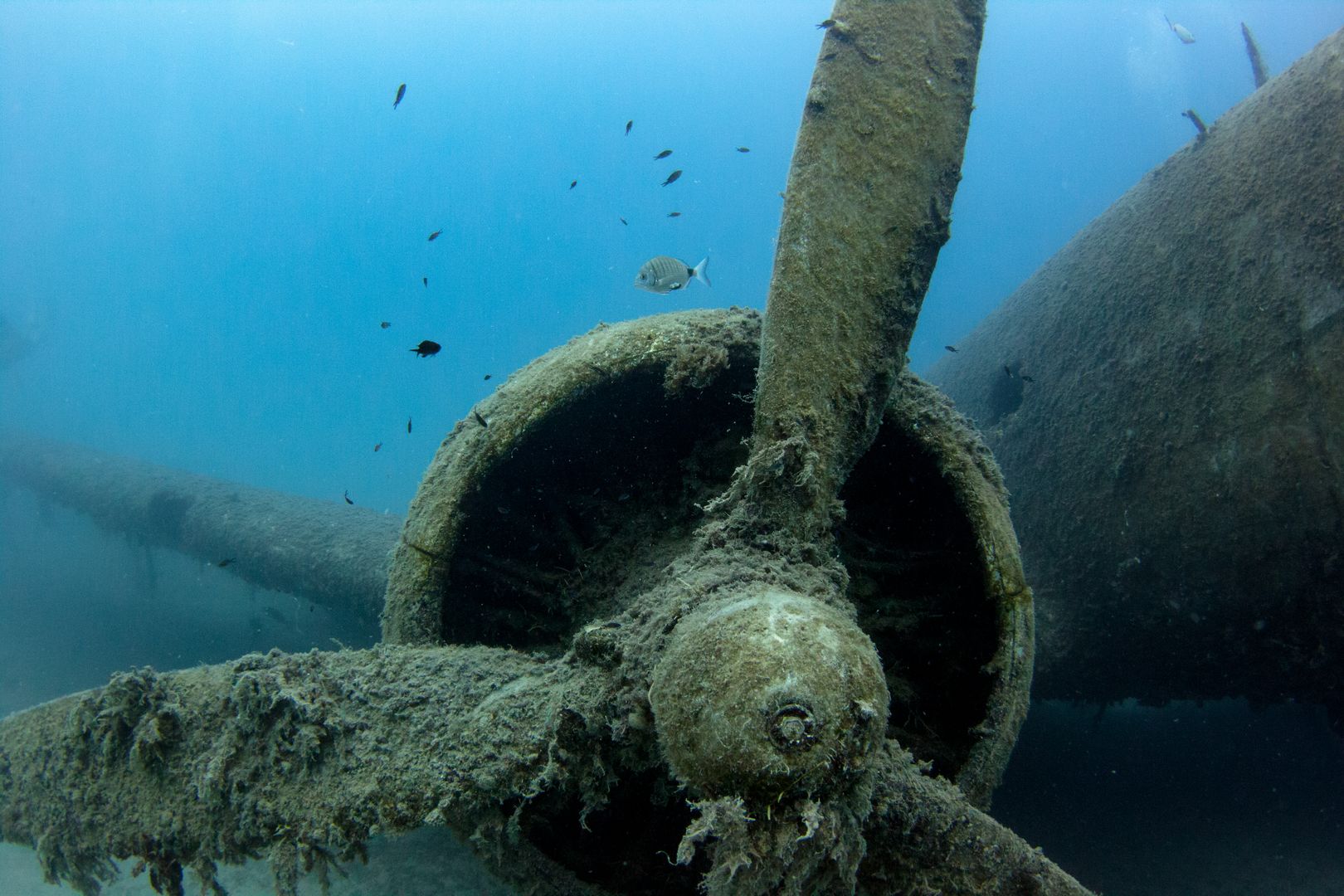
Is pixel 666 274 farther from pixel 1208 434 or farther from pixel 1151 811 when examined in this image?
pixel 1151 811

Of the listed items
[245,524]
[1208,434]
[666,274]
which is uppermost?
[666,274]

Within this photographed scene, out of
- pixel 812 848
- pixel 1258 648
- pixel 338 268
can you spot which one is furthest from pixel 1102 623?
pixel 338 268

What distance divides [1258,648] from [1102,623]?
2.88ft

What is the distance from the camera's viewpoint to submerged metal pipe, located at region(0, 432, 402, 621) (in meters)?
8.53

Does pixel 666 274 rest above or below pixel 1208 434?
above

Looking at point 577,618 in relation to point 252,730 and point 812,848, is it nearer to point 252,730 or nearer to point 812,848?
point 252,730

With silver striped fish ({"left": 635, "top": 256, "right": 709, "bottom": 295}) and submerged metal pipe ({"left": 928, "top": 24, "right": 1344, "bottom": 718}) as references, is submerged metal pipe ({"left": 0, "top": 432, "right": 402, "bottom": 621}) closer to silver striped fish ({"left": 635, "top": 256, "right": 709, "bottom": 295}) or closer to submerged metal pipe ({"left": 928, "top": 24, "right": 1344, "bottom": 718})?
silver striped fish ({"left": 635, "top": 256, "right": 709, "bottom": 295})

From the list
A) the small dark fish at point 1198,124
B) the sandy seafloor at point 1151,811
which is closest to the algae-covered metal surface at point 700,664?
the sandy seafloor at point 1151,811

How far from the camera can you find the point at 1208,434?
4344mm

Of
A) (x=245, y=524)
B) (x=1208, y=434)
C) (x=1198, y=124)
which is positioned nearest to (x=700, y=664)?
(x=1208, y=434)

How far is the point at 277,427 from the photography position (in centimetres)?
9638

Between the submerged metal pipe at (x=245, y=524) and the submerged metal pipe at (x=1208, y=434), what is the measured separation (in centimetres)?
584

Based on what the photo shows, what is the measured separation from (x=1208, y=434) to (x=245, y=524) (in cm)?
1156

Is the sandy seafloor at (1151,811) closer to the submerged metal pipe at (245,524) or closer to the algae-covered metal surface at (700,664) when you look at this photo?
the submerged metal pipe at (245,524)
